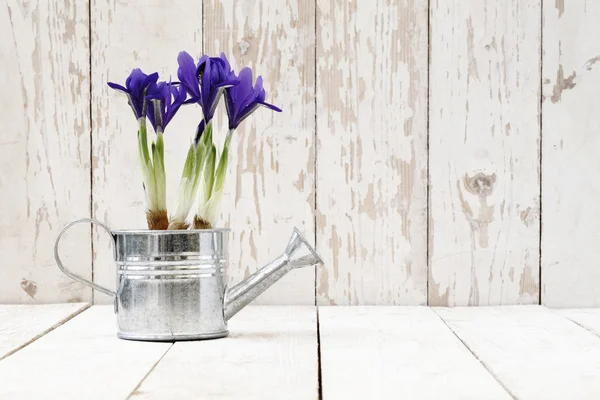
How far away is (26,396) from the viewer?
0.67 meters

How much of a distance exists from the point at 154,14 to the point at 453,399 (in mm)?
853

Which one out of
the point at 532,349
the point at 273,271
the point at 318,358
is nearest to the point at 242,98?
the point at 273,271

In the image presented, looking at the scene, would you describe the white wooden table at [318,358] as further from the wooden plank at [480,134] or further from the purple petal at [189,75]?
the purple petal at [189,75]

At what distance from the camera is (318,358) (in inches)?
32.9

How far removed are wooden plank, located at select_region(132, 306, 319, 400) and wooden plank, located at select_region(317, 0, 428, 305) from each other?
0.73 feet

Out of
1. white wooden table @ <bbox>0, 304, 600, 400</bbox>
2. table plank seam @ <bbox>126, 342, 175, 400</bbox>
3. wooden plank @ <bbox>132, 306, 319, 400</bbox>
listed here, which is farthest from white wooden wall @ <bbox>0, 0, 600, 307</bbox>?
table plank seam @ <bbox>126, 342, 175, 400</bbox>

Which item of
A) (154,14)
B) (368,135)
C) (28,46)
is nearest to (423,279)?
(368,135)

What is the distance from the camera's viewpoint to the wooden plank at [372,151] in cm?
127

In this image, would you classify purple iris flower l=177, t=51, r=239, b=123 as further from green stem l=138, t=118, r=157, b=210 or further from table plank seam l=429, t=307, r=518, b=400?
table plank seam l=429, t=307, r=518, b=400

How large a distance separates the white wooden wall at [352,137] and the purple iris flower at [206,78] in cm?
33

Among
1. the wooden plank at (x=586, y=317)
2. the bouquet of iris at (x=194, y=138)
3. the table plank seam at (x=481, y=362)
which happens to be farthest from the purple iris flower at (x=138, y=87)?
the wooden plank at (x=586, y=317)

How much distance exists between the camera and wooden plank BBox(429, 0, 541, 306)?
4.18 feet

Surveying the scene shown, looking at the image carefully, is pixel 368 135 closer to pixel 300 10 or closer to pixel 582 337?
pixel 300 10

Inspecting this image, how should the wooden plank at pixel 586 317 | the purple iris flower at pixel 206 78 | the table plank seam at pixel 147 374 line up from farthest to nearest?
the wooden plank at pixel 586 317, the purple iris flower at pixel 206 78, the table plank seam at pixel 147 374
